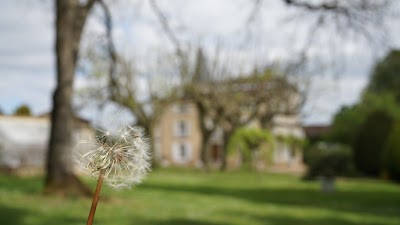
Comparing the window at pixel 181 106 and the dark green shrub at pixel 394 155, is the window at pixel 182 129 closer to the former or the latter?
the window at pixel 181 106

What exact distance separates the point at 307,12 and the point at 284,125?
2257 inches

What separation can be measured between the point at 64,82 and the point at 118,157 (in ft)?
46.4

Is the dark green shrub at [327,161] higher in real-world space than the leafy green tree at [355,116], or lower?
lower

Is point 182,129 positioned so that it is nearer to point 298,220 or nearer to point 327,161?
point 327,161

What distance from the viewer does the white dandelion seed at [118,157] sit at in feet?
4.74

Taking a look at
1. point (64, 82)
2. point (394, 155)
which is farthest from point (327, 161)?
point (64, 82)

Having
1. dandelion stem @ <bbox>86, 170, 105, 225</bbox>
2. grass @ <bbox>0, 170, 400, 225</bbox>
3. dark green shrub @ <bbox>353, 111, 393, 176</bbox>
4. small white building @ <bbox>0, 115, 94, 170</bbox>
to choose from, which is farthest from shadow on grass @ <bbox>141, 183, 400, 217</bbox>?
dark green shrub @ <bbox>353, 111, 393, 176</bbox>

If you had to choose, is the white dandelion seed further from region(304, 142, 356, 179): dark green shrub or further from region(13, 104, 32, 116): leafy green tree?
region(13, 104, 32, 116): leafy green tree

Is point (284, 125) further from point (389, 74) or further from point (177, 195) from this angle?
point (177, 195)

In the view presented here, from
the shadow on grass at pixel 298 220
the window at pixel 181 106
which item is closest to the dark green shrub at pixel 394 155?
the window at pixel 181 106

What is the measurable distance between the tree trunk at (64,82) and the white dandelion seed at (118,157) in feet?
45.1

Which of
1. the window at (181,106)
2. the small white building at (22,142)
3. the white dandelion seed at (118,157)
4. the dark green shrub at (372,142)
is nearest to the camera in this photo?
the white dandelion seed at (118,157)

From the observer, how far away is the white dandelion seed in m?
1.44

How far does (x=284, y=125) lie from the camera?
68.9 metres
